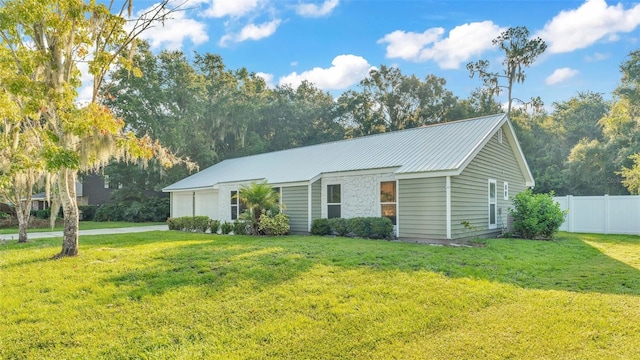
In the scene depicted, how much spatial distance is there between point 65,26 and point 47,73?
1044mm

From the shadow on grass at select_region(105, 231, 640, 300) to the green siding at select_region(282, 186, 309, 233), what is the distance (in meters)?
4.86

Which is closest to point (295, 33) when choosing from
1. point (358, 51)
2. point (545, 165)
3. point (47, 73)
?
point (358, 51)

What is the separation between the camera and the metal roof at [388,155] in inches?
475

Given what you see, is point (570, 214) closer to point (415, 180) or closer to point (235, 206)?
point (415, 180)

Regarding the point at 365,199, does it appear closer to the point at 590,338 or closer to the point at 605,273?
the point at 605,273

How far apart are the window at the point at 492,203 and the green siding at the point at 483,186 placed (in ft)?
0.67

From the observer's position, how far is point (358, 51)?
21.7 meters

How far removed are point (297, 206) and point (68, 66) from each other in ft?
29.2

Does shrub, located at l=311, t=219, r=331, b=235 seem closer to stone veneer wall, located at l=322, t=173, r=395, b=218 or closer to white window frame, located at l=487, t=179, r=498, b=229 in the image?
stone veneer wall, located at l=322, t=173, r=395, b=218

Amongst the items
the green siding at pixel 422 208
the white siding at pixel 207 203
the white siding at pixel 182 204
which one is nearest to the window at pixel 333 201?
the green siding at pixel 422 208

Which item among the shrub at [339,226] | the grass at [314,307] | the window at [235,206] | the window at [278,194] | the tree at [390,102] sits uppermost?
the tree at [390,102]

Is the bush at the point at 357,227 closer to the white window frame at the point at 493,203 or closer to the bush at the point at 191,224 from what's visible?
the white window frame at the point at 493,203

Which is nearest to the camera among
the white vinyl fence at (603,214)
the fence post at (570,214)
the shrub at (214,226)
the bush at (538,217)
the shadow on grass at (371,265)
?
the shadow on grass at (371,265)

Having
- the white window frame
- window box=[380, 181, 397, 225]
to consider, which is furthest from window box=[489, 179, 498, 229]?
window box=[380, 181, 397, 225]
